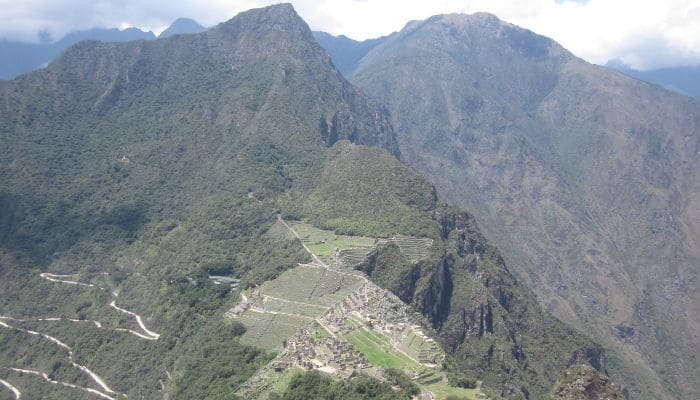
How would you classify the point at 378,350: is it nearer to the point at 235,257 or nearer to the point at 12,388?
the point at 235,257

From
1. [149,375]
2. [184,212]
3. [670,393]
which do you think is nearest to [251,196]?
[184,212]

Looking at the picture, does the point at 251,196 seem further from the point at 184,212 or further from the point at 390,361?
the point at 390,361

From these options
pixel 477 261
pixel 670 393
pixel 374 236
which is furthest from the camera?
pixel 670 393

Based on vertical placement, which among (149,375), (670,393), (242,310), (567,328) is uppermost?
(242,310)

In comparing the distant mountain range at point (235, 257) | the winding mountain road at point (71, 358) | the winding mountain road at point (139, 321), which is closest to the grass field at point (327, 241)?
the distant mountain range at point (235, 257)

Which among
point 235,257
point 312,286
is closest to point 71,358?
point 235,257
